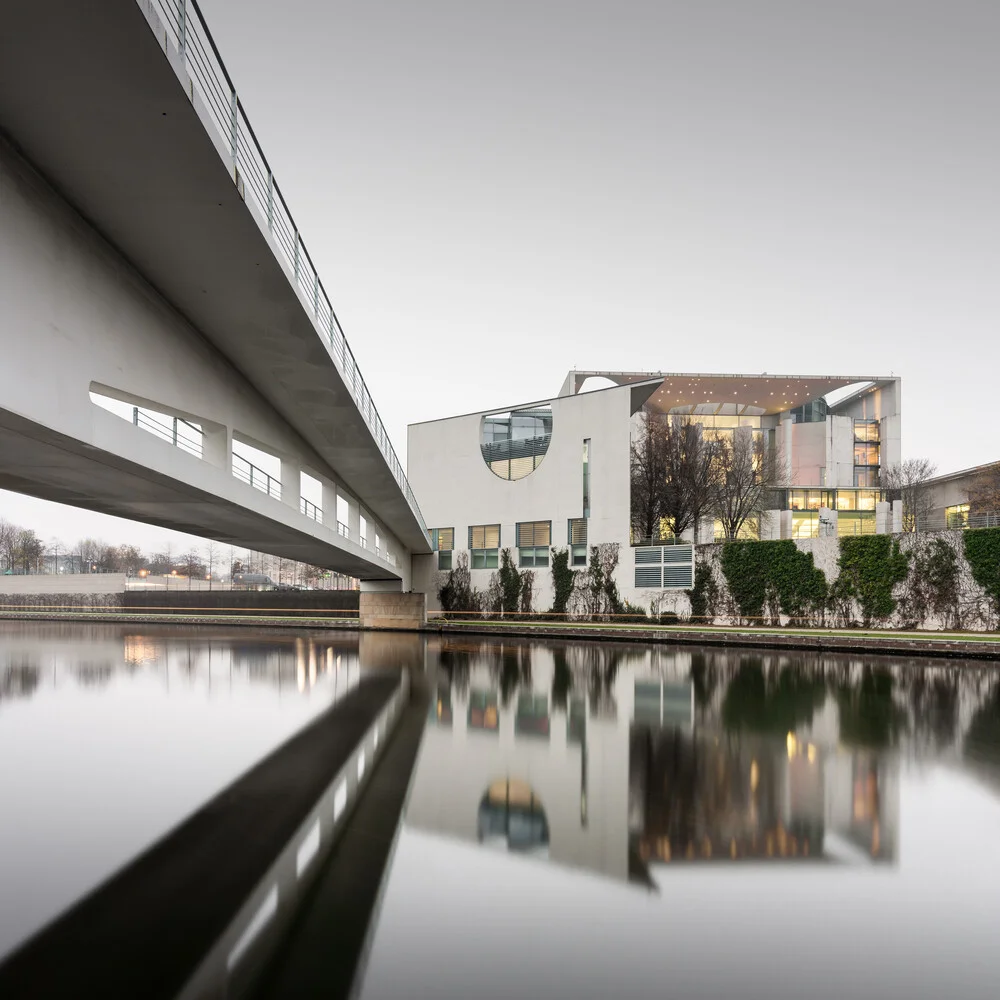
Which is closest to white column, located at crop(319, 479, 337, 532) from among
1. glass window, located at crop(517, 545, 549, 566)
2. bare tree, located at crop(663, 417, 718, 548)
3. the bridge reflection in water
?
the bridge reflection in water

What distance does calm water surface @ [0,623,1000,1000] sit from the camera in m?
3.74

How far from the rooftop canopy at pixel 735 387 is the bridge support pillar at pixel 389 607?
2217 cm

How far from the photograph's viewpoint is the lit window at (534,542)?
3612cm

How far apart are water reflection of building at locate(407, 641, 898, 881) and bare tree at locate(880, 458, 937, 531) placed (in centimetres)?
4410

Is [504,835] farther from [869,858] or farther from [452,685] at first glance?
[452,685]

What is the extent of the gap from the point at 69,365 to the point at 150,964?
5.41 meters

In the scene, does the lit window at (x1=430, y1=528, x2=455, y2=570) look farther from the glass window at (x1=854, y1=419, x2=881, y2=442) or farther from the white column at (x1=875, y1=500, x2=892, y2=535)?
the glass window at (x1=854, y1=419, x2=881, y2=442)

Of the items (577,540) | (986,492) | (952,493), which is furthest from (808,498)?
(577,540)

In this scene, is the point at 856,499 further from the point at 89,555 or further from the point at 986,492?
the point at 89,555

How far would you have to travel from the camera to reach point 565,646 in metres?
28.0

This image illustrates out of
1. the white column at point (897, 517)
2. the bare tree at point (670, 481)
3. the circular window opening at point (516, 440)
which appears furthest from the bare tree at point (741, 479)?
the circular window opening at point (516, 440)

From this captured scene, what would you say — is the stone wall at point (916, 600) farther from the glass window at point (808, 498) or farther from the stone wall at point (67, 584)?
the stone wall at point (67, 584)

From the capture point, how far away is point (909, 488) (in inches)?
2064

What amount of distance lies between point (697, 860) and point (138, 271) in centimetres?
847
